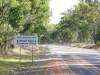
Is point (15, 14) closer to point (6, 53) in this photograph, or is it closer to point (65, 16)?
point (6, 53)

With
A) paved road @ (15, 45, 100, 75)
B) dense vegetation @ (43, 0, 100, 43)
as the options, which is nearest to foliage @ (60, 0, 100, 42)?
dense vegetation @ (43, 0, 100, 43)

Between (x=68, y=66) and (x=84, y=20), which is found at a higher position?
(x=84, y=20)

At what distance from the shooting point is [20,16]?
27891 millimetres

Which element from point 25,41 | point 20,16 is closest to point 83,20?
point 20,16

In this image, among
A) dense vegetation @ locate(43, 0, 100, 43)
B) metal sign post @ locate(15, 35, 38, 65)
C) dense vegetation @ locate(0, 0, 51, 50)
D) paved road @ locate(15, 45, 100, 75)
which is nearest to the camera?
paved road @ locate(15, 45, 100, 75)

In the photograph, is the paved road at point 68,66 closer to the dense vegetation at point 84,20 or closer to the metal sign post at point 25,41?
the metal sign post at point 25,41

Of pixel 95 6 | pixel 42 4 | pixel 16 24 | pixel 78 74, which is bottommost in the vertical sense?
pixel 78 74

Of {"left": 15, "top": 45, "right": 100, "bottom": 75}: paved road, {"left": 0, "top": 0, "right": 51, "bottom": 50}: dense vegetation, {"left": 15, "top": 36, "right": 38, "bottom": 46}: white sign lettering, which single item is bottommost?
{"left": 15, "top": 45, "right": 100, "bottom": 75}: paved road

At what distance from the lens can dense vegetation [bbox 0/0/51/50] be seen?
1033 inches

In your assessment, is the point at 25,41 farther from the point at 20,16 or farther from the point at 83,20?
the point at 83,20

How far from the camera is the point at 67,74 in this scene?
732 inches

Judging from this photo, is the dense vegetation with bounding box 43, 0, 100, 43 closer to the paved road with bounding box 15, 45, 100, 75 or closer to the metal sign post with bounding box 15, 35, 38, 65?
the paved road with bounding box 15, 45, 100, 75

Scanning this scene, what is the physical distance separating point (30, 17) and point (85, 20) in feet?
191

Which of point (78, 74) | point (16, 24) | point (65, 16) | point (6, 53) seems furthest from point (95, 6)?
point (78, 74)
